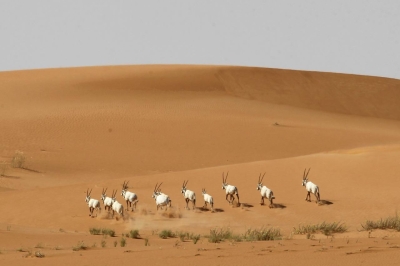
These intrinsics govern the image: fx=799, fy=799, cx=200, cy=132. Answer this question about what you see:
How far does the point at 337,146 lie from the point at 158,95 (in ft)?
65.4

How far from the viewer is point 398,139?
148ft

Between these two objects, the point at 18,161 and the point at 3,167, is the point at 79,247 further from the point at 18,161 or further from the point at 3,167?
the point at 18,161

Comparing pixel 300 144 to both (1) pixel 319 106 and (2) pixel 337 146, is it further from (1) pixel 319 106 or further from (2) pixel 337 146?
(1) pixel 319 106

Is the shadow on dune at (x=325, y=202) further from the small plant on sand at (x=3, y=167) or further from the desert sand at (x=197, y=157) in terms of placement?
the small plant on sand at (x=3, y=167)

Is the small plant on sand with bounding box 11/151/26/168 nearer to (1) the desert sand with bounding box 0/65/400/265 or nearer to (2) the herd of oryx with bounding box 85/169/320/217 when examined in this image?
(1) the desert sand with bounding box 0/65/400/265

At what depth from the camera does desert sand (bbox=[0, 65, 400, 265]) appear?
13336 millimetres

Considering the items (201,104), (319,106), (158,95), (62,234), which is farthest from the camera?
(319,106)

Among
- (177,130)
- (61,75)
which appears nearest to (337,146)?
(177,130)

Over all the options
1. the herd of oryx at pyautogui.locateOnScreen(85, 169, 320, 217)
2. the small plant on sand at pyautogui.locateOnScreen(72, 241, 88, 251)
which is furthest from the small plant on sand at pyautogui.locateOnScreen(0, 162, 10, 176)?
the small plant on sand at pyautogui.locateOnScreen(72, 241, 88, 251)

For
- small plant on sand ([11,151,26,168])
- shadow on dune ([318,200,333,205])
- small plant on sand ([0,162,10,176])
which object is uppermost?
small plant on sand ([11,151,26,168])

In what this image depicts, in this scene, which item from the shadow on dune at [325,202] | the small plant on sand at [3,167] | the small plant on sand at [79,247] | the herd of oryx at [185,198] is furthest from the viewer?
the small plant on sand at [3,167]

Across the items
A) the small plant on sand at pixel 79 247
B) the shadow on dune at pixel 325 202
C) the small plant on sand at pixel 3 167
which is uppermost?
the small plant on sand at pixel 3 167

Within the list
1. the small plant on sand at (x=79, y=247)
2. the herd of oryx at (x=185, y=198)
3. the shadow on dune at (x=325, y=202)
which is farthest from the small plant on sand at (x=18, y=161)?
the small plant on sand at (x=79, y=247)

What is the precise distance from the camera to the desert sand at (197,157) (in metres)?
13.3
